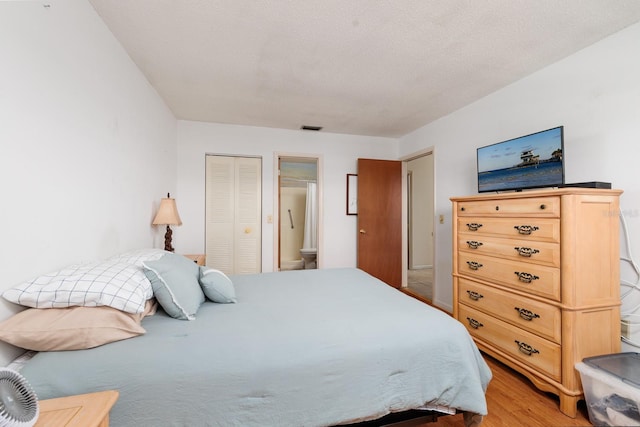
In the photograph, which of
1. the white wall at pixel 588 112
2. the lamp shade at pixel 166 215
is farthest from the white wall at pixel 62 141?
the white wall at pixel 588 112

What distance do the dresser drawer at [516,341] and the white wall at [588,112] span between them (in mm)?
755

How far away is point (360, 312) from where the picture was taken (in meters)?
1.56

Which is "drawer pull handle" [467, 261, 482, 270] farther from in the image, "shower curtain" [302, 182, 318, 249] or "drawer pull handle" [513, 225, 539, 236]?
"shower curtain" [302, 182, 318, 249]

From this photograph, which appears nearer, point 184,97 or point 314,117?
point 184,97

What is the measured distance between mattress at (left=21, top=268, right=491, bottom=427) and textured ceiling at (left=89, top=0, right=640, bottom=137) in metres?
1.80

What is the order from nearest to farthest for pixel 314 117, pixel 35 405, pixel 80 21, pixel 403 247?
pixel 35 405 → pixel 80 21 → pixel 314 117 → pixel 403 247

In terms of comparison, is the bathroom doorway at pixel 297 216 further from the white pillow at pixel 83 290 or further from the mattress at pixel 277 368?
the white pillow at pixel 83 290

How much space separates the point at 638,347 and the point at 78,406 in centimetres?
292

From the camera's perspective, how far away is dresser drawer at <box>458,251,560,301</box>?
1782mm

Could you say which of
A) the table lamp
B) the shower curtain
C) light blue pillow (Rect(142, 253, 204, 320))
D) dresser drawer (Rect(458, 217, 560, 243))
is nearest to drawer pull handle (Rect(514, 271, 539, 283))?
dresser drawer (Rect(458, 217, 560, 243))

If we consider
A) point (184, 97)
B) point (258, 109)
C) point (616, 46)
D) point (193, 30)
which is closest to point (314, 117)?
point (258, 109)

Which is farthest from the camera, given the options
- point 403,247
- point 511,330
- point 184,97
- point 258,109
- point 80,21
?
point 403,247

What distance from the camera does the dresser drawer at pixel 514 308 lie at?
1.78 meters

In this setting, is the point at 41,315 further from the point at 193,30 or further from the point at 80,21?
the point at 193,30
